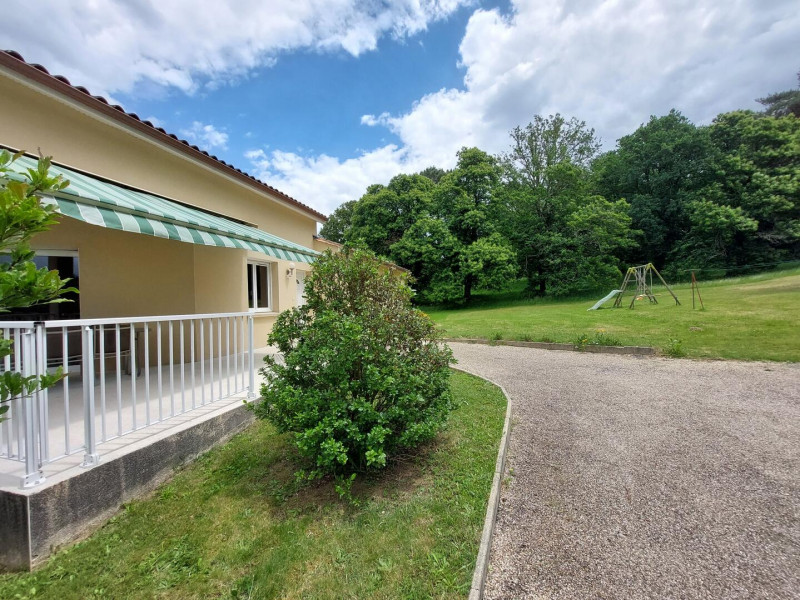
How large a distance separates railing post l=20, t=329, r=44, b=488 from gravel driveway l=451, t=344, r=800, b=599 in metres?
3.94

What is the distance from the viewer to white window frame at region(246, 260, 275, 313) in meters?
11.5

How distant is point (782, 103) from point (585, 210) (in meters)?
35.3

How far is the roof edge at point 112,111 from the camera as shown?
4973 mm

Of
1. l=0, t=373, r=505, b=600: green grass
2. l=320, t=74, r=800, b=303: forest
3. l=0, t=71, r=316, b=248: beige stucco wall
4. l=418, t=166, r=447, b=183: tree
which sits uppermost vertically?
l=418, t=166, r=447, b=183: tree

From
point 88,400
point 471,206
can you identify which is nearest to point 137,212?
point 88,400

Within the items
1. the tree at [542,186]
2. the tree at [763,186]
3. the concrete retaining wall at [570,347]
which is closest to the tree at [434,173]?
the tree at [542,186]

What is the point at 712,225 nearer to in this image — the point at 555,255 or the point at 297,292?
the point at 555,255

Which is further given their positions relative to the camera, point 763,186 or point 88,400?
point 763,186

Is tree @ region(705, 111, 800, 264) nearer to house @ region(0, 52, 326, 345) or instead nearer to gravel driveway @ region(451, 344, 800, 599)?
gravel driveway @ region(451, 344, 800, 599)

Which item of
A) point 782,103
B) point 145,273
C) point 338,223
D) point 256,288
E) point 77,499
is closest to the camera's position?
point 77,499

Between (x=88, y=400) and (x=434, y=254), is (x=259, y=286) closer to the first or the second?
(x=88, y=400)

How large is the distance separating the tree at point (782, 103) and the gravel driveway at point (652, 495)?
5991cm

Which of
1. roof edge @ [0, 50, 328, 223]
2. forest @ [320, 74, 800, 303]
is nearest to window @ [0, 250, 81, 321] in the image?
roof edge @ [0, 50, 328, 223]

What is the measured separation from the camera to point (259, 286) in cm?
1212
